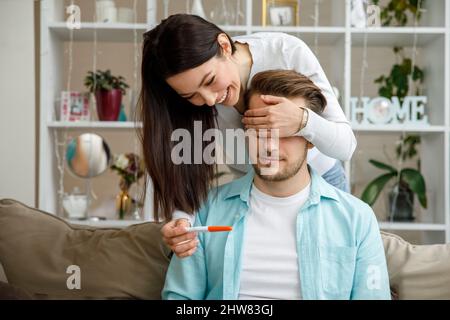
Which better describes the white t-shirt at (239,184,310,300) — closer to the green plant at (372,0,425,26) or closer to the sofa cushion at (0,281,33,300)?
the sofa cushion at (0,281,33,300)

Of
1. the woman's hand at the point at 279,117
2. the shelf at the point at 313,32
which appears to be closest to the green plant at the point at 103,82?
the shelf at the point at 313,32

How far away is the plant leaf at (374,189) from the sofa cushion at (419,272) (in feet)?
4.05

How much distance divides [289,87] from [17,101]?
4.33 ft

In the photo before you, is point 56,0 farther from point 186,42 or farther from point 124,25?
point 186,42

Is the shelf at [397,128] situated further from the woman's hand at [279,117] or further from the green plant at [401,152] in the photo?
the woman's hand at [279,117]

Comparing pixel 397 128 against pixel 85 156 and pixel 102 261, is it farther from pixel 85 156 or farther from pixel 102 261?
pixel 102 261

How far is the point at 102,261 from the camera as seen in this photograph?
1.15 metres

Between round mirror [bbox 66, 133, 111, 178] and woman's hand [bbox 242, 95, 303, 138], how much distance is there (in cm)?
121

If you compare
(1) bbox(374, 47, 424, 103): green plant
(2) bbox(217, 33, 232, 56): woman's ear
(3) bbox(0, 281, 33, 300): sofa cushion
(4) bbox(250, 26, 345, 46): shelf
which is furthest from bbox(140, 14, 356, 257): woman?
(1) bbox(374, 47, 424, 103): green plant

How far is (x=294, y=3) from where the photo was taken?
7.40ft

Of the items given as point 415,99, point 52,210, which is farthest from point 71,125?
point 415,99

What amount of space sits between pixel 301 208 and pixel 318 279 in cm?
11

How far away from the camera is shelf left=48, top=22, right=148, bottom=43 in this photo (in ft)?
7.16

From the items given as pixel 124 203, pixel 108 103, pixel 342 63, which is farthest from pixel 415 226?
pixel 108 103
